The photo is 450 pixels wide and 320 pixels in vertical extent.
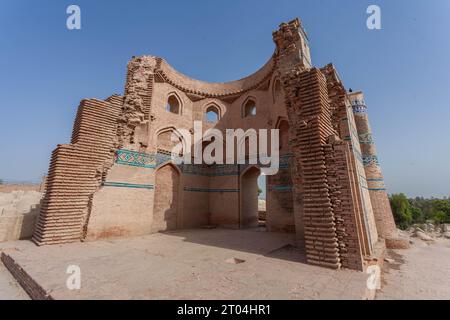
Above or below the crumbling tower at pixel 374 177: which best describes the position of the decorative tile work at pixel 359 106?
above

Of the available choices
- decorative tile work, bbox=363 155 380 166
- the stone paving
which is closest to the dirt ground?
the stone paving

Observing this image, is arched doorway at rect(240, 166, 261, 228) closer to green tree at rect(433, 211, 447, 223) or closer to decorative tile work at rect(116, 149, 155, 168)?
decorative tile work at rect(116, 149, 155, 168)

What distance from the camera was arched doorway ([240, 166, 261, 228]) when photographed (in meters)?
12.6

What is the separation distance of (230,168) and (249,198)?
2.21 meters

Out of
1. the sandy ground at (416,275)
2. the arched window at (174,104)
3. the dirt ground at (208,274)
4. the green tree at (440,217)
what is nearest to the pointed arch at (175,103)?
the arched window at (174,104)

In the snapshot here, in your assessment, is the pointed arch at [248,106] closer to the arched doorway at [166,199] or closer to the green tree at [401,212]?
the arched doorway at [166,199]

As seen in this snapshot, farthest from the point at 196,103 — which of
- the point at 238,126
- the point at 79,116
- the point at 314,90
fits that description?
the point at 314,90

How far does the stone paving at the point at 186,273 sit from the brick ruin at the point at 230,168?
804 mm

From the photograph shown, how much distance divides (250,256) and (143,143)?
724 cm

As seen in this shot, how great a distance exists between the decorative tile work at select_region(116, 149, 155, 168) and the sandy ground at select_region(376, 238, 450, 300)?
30.4 ft

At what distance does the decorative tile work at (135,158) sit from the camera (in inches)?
366

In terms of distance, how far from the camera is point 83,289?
3484mm

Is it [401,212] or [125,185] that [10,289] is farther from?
[401,212]
